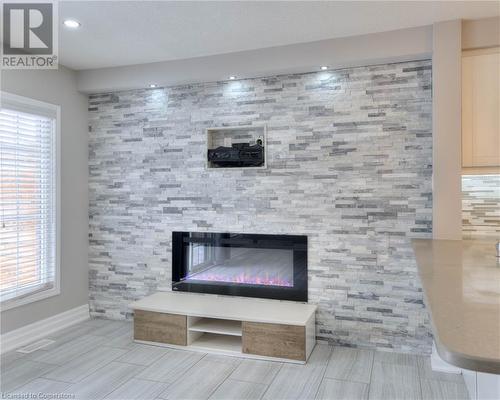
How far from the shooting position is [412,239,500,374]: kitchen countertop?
31.6 inches

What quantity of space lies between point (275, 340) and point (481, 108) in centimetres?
240

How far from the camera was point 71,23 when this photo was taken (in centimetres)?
290

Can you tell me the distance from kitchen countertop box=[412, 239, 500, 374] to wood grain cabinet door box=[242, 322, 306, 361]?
132cm

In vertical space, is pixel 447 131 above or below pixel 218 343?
above

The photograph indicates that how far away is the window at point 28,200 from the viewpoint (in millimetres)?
3326

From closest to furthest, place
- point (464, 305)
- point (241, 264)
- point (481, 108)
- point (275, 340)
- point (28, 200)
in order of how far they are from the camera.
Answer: point (464, 305) → point (481, 108) → point (275, 340) → point (28, 200) → point (241, 264)

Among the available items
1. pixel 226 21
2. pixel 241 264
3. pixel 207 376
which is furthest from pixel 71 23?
pixel 207 376

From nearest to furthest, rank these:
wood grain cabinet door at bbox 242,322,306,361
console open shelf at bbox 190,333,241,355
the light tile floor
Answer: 1. the light tile floor
2. wood grain cabinet door at bbox 242,322,306,361
3. console open shelf at bbox 190,333,241,355

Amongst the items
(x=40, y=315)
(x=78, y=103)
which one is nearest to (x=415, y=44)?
(x=78, y=103)

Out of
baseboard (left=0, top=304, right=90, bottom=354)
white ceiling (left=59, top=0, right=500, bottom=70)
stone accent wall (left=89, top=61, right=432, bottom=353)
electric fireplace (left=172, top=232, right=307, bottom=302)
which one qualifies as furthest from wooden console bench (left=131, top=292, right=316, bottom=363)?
white ceiling (left=59, top=0, right=500, bottom=70)

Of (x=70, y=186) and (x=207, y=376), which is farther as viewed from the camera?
(x=70, y=186)

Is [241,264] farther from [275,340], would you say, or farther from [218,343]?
[275,340]

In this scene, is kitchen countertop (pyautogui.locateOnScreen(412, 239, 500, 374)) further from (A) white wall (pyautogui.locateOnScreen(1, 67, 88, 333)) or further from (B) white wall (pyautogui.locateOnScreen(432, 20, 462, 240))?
(A) white wall (pyautogui.locateOnScreen(1, 67, 88, 333))

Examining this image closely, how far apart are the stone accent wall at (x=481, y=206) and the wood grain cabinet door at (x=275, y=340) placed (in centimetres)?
166
